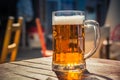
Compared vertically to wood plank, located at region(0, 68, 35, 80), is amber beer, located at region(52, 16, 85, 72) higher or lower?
higher

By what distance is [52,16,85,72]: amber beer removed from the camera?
0.89 metres

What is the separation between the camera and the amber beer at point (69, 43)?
892 millimetres

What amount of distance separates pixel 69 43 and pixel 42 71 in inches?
5.8

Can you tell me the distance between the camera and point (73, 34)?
2.94ft

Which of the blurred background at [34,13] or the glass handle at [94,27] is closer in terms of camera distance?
the glass handle at [94,27]

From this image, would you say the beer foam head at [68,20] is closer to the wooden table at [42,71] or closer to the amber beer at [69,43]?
the amber beer at [69,43]

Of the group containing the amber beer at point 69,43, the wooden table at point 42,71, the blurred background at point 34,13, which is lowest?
the blurred background at point 34,13

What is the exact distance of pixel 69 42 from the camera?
2.93ft

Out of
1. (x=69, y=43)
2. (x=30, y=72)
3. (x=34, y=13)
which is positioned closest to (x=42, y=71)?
(x=30, y=72)

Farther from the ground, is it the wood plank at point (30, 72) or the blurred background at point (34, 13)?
the wood plank at point (30, 72)

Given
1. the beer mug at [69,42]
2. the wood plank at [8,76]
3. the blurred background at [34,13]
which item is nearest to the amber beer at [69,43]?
the beer mug at [69,42]

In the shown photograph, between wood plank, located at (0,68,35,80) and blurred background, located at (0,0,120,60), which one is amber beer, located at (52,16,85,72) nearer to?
wood plank, located at (0,68,35,80)

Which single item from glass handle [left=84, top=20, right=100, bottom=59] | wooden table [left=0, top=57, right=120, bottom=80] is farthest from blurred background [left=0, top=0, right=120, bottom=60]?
glass handle [left=84, top=20, right=100, bottom=59]

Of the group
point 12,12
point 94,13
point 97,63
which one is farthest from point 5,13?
point 97,63
